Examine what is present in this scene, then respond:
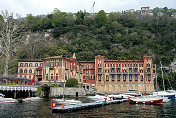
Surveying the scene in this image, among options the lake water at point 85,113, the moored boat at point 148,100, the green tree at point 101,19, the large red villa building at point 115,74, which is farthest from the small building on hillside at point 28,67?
the green tree at point 101,19

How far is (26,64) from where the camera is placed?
79.2m

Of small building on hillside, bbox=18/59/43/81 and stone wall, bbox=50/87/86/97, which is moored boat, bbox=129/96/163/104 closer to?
stone wall, bbox=50/87/86/97

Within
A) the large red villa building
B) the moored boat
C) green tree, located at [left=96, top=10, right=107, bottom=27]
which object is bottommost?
the moored boat

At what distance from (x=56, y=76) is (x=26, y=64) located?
19928 mm

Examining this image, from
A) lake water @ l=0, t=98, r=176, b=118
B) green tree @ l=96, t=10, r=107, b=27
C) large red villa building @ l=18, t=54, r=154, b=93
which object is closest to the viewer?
lake water @ l=0, t=98, r=176, b=118

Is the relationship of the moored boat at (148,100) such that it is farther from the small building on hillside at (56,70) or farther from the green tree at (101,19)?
the green tree at (101,19)

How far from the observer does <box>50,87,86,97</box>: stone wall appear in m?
58.2

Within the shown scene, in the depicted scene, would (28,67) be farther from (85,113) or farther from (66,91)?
(85,113)

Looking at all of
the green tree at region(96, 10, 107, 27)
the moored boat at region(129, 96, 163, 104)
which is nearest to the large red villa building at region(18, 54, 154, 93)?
the moored boat at region(129, 96, 163, 104)

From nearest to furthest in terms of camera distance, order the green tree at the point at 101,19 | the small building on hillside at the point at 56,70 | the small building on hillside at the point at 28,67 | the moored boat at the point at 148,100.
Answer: the moored boat at the point at 148,100
the small building on hillside at the point at 56,70
the small building on hillside at the point at 28,67
the green tree at the point at 101,19

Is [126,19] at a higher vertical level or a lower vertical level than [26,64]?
higher

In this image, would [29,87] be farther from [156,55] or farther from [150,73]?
[156,55]

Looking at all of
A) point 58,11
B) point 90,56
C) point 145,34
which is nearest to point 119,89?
point 90,56

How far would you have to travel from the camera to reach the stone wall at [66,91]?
58.2m
